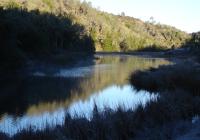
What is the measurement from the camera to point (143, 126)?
1338cm

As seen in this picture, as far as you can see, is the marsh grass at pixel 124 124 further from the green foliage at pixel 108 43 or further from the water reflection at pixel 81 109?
the green foliage at pixel 108 43

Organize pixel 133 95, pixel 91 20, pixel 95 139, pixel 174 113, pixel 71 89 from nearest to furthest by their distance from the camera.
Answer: pixel 95 139
pixel 174 113
pixel 133 95
pixel 71 89
pixel 91 20

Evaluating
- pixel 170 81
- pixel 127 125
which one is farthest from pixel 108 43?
pixel 127 125

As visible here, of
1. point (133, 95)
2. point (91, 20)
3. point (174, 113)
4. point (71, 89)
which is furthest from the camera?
point (91, 20)

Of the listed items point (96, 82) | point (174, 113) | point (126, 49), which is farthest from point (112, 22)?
point (174, 113)

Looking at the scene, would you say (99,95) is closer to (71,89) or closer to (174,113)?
(71,89)

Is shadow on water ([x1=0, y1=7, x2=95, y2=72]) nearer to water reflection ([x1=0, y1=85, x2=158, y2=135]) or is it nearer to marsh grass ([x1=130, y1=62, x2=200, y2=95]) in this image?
water reflection ([x1=0, y1=85, x2=158, y2=135])

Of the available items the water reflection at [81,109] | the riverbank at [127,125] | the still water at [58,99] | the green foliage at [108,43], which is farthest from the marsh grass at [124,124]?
the green foliage at [108,43]

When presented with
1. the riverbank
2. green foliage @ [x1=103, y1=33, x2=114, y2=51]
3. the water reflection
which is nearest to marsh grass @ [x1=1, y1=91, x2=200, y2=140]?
the riverbank

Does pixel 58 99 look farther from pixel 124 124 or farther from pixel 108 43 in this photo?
pixel 108 43

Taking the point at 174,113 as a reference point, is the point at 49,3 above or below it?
above

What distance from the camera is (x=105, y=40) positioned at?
14025 cm

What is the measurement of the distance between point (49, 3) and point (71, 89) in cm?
Result: 11189

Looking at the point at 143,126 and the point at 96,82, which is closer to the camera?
the point at 143,126
